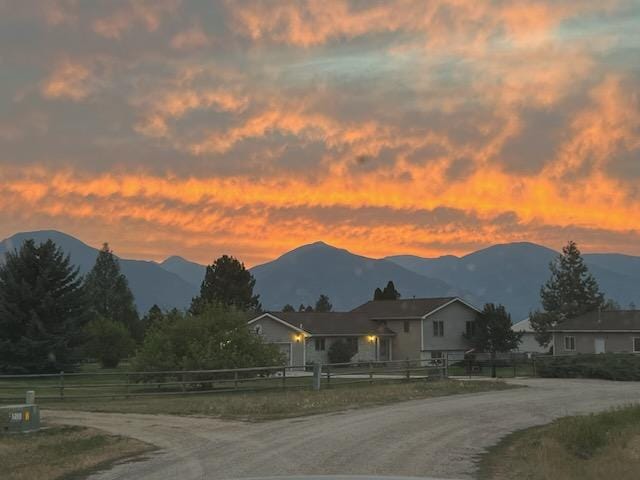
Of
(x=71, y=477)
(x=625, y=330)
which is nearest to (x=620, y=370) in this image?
(x=625, y=330)

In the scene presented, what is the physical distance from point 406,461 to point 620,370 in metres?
28.5

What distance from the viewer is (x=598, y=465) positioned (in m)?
13.0

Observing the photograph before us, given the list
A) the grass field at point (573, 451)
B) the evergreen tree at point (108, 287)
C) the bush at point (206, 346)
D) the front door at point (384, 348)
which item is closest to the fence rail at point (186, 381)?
the bush at point (206, 346)

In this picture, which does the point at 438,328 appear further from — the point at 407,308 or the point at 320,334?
the point at 320,334

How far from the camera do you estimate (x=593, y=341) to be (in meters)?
62.1

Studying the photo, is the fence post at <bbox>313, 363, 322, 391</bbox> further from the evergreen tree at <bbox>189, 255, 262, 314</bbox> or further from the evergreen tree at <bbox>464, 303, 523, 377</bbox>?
the evergreen tree at <bbox>189, 255, 262, 314</bbox>

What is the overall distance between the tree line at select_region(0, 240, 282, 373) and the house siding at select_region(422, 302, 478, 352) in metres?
20.5

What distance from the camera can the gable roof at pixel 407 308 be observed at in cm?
6969

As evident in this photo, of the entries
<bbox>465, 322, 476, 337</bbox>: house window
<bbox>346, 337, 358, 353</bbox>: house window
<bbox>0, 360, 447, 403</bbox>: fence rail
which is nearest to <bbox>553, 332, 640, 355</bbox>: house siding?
<bbox>465, 322, 476, 337</bbox>: house window

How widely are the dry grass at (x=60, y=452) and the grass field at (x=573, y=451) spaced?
23.8 feet

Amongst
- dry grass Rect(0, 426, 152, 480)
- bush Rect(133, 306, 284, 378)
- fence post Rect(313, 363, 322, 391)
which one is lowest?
dry grass Rect(0, 426, 152, 480)

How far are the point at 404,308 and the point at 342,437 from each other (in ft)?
186

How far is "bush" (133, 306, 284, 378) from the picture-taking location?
34219 mm

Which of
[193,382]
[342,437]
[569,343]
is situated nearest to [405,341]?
[569,343]
